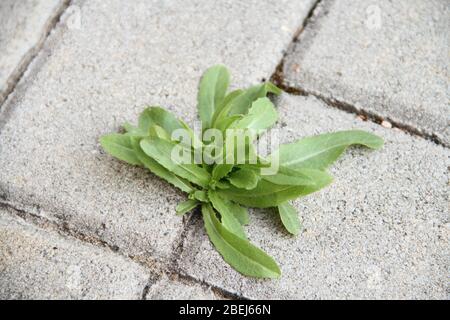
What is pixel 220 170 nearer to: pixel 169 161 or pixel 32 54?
pixel 169 161

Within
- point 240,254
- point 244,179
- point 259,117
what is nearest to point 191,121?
point 259,117

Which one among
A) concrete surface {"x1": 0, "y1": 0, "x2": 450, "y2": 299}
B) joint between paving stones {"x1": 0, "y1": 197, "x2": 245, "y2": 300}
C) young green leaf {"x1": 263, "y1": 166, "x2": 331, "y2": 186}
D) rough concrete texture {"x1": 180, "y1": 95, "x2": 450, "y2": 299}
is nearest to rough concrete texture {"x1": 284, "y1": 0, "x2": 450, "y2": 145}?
concrete surface {"x1": 0, "y1": 0, "x2": 450, "y2": 299}

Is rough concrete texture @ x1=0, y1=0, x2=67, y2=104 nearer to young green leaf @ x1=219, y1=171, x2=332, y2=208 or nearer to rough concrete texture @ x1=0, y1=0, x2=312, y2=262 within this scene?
rough concrete texture @ x1=0, y1=0, x2=312, y2=262

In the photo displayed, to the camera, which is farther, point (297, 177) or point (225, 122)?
point (225, 122)

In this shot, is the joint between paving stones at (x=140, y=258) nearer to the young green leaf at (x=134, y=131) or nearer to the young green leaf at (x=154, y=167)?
the young green leaf at (x=154, y=167)

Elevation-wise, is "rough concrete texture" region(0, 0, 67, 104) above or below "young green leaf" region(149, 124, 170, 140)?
above

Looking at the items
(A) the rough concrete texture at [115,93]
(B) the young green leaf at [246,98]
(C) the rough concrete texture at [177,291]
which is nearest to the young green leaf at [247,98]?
(B) the young green leaf at [246,98]
